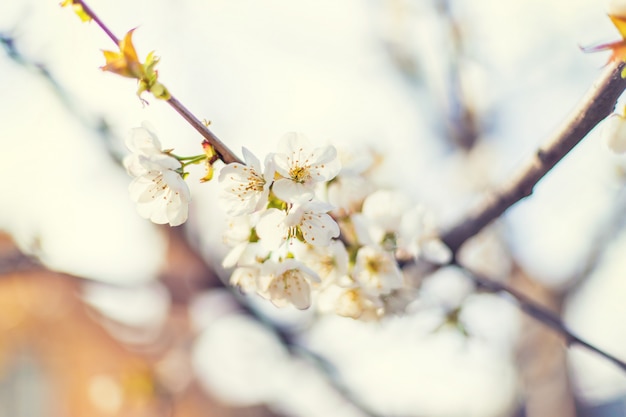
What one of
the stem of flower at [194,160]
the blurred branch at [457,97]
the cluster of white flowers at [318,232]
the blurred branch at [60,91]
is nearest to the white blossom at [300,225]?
the cluster of white flowers at [318,232]

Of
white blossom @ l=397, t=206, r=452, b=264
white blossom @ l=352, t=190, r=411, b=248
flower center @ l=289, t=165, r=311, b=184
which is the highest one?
flower center @ l=289, t=165, r=311, b=184

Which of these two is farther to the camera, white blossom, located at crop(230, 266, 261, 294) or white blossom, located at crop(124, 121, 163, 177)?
white blossom, located at crop(230, 266, 261, 294)

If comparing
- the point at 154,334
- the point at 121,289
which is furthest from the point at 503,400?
the point at 121,289

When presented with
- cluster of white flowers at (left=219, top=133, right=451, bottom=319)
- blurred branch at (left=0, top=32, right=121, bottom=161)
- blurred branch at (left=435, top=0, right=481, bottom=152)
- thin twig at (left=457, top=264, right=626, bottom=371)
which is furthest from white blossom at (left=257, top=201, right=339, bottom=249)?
blurred branch at (left=435, top=0, right=481, bottom=152)

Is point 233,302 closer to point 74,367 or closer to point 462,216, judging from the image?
point 462,216

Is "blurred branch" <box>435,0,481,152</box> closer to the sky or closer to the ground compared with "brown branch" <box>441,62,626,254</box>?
closer to the ground

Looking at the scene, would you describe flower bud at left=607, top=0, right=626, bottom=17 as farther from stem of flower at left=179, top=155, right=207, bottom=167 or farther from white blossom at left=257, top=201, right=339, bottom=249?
stem of flower at left=179, top=155, right=207, bottom=167

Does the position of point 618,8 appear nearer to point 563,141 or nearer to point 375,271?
point 563,141
